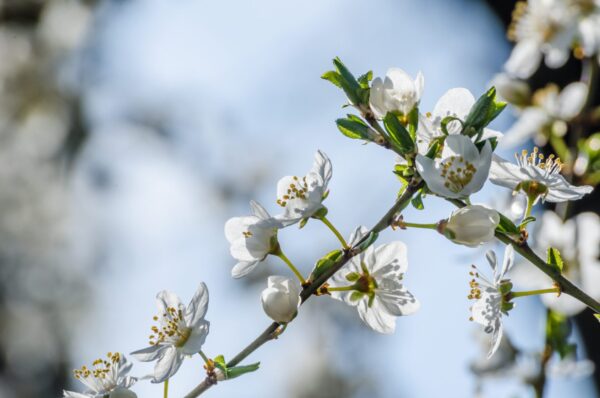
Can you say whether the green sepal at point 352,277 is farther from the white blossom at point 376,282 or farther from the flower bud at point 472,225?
the flower bud at point 472,225

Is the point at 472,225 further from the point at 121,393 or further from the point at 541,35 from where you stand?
the point at 541,35

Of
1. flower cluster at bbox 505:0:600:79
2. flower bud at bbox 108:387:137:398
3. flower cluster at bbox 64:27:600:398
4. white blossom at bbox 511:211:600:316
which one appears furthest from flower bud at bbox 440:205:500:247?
flower cluster at bbox 505:0:600:79

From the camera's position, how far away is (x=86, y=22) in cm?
500

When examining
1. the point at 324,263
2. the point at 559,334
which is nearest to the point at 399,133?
the point at 324,263

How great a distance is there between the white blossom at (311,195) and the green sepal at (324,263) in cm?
4

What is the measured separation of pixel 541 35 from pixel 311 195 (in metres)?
0.90

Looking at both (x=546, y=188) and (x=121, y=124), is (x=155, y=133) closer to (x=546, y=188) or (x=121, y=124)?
(x=121, y=124)

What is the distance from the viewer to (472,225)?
661 mm

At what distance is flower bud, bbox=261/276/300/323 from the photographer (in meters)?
0.67

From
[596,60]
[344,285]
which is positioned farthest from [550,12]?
[344,285]

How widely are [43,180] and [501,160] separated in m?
4.92

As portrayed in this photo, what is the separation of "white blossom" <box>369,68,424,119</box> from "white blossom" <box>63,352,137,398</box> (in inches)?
14.5

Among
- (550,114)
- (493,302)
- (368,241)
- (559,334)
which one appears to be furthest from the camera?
(550,114)

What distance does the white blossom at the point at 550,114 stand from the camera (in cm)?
132
